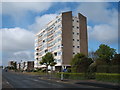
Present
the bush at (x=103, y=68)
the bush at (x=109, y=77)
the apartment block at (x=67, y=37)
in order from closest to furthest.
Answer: the bush at (x=109, y=77) < the bush at (x=103, y=68) < the apartment block at (x=67, y=37)

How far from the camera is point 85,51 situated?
79438 mm

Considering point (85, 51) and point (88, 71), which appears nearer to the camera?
point (88, 71)

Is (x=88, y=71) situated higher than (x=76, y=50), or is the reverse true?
(x=76, y=50)

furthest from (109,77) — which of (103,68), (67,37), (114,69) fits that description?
(67,37)

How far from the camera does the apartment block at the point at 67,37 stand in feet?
237

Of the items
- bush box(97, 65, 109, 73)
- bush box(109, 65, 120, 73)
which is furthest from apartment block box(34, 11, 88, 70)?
bush box(109, 65, 120, 73)

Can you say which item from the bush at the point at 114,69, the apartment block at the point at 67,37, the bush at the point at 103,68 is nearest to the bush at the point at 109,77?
the bush at the point at 114,69

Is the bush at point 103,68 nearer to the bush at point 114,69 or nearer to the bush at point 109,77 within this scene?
the bush at point 114,69

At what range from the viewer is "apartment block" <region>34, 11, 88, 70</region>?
72.4 metres

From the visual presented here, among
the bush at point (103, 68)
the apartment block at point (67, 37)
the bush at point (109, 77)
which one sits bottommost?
the bush at point (109, 77)

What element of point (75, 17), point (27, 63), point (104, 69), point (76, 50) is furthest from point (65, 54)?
point (27, 63)

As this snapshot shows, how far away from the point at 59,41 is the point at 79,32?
10285 mm

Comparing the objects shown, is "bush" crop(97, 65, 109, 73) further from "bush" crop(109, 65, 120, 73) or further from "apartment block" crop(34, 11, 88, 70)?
"apartment block" crop(34, 11, 88, 70)

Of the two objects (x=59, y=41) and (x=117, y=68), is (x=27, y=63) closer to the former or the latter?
(x=59, y=41)
